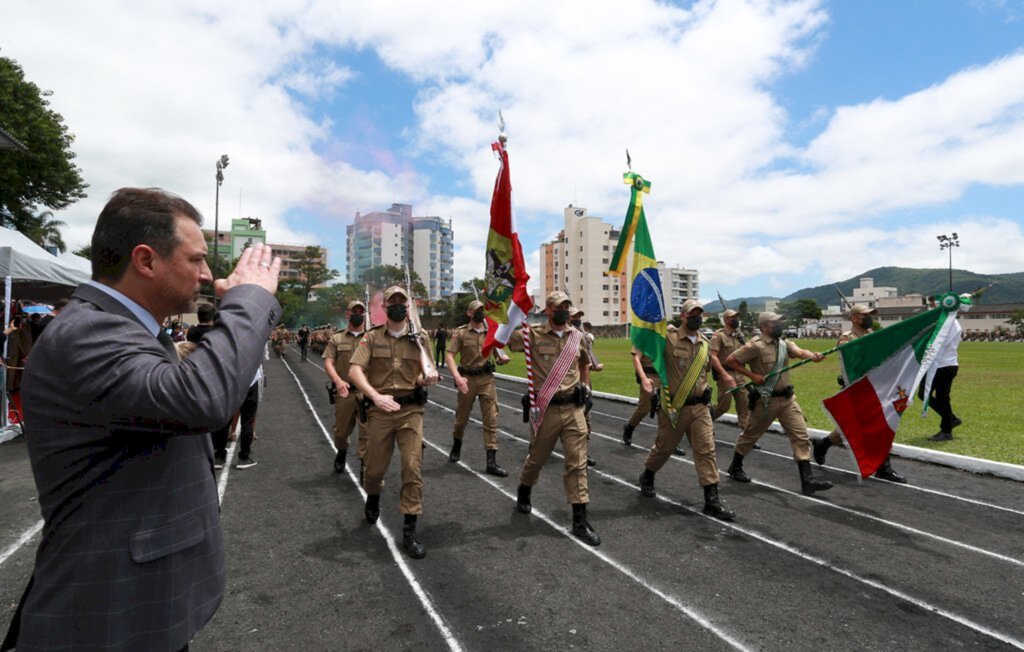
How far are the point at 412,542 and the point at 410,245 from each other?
26.3 m

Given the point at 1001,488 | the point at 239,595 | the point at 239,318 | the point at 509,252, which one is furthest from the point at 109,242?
the point at 1001,488

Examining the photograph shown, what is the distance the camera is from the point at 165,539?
1416 mm

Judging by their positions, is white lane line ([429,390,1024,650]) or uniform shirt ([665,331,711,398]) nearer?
white lane line ([429,390,1024,650])

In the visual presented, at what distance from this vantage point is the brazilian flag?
21.8ft

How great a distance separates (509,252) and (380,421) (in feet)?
8.46

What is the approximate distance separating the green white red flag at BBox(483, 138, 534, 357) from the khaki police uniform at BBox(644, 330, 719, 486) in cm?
181

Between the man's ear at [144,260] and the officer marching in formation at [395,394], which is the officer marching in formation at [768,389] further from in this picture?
the man's ear at [144,260]

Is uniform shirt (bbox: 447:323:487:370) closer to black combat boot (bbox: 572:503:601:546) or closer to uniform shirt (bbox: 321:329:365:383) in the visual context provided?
uniform shirt (bbox: 321:329:365:383)

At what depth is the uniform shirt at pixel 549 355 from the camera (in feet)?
19.2

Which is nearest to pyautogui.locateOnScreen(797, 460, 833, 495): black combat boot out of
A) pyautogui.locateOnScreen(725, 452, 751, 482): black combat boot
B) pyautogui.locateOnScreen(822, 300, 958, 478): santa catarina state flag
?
pyautogui.locateOnScreen(822, 300, 958, 478): santa catarina state flag

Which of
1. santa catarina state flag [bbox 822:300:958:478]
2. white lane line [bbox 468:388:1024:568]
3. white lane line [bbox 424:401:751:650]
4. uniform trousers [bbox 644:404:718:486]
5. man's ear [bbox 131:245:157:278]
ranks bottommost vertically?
white lane line [bbox 468:388:1024:568]

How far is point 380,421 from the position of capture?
17.4 feet

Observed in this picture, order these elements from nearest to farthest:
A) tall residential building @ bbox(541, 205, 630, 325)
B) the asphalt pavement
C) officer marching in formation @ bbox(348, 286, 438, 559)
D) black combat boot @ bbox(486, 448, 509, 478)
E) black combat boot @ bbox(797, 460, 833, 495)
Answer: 1. the asphalt pavement
2. officer marching in formation @ bbox(348, 286, 438, 559)
3. black combat boot @ bbox(797, 460, 833, 495)
4. black combat boot @ bbox(486, 448, 509, 478)
5. tall residential building @ bbox(541, 205, 630, 325)

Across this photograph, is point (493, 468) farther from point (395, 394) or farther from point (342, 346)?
point (342, 346)
